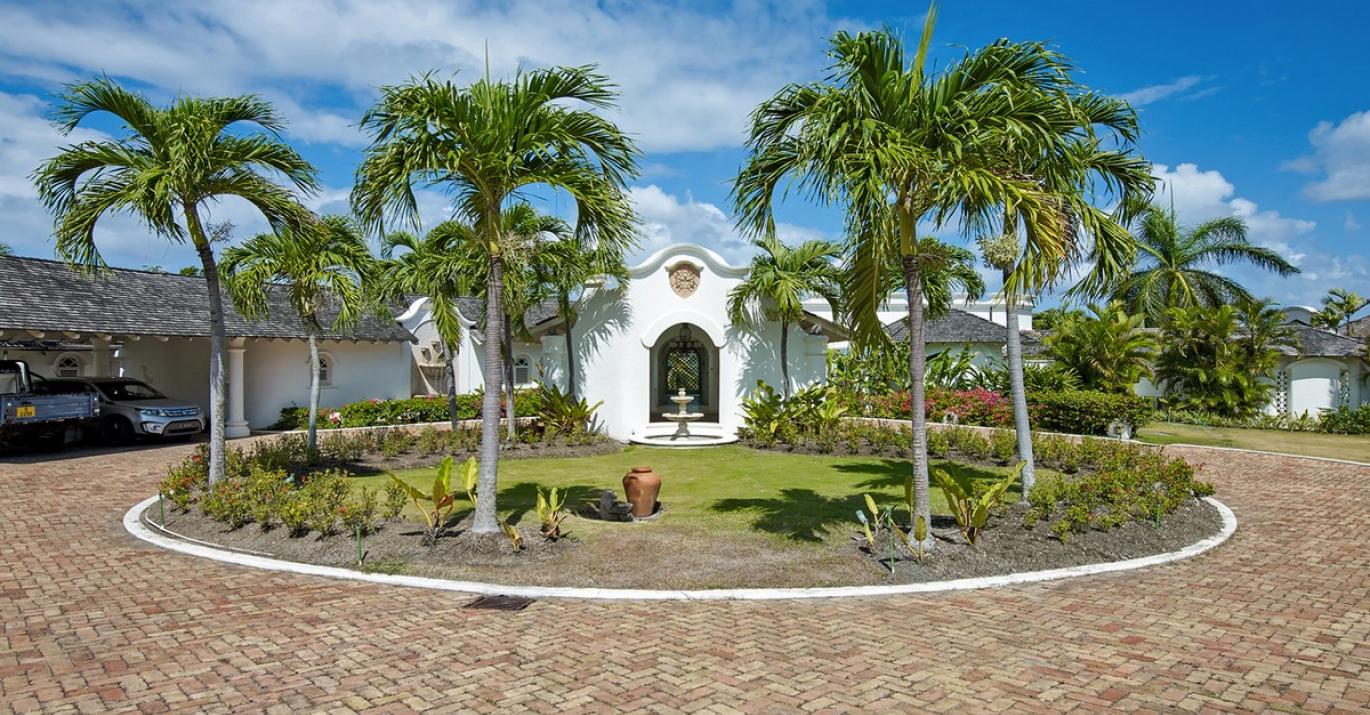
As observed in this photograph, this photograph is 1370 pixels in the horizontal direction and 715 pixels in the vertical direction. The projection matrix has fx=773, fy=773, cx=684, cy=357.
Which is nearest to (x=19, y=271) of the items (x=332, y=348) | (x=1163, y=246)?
(x=332, y=348)

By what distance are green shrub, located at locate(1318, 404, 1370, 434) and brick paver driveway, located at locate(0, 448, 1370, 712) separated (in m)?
17.5

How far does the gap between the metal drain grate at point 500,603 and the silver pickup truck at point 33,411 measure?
49.1 feet

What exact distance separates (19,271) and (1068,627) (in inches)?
894

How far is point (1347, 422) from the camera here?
21984 millimetres

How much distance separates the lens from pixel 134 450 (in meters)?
17.9

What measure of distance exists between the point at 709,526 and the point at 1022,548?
373 centimetres

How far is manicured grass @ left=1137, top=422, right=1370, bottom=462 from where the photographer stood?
17.9 metres

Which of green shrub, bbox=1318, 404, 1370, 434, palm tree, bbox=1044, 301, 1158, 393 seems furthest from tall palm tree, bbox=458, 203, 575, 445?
green shrub, bbox=1318, 404, 1370, 434

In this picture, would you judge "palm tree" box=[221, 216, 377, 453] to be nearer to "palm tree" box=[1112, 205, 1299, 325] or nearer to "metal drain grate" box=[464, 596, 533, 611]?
"metal drain grate" box=[464, 596, 533, 611]

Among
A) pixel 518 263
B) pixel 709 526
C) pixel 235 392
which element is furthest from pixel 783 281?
pixel 235 392

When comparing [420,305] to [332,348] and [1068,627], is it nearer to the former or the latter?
[332,348]

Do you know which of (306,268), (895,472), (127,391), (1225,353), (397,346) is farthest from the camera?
(397,346)

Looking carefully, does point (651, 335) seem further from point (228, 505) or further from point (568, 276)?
point (228, 505)

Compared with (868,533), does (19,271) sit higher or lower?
higher
